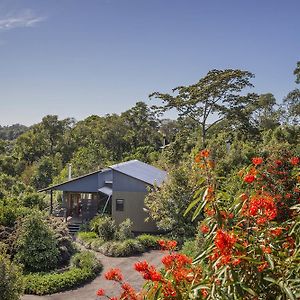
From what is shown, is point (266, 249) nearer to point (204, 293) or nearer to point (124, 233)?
point (204, 293)

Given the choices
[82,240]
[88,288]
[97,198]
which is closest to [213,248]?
[88,288]

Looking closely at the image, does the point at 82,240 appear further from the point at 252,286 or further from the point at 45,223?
the point at 252,286

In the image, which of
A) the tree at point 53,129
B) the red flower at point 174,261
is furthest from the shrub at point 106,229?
the tree at point 53,129

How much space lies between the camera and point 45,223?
53.0 ft

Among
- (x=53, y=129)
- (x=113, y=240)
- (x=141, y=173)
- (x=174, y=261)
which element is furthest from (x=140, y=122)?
(x=174, y=261)

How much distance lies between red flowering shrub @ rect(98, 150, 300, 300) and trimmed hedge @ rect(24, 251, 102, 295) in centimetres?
1091

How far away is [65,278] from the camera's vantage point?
13.6 m

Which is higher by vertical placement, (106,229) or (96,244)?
(106,229)

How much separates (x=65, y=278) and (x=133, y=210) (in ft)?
30.7

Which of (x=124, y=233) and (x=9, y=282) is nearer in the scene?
(x=9, y=282)

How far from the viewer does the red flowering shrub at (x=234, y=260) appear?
7.65 ft

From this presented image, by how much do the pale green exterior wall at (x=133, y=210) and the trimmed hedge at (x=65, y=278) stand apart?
709 cm

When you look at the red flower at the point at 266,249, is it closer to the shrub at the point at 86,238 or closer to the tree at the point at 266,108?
the shrub at the point at 86,238

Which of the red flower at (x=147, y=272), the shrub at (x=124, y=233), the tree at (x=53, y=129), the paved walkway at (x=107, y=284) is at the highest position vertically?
the tree at (x=53, y=129)
